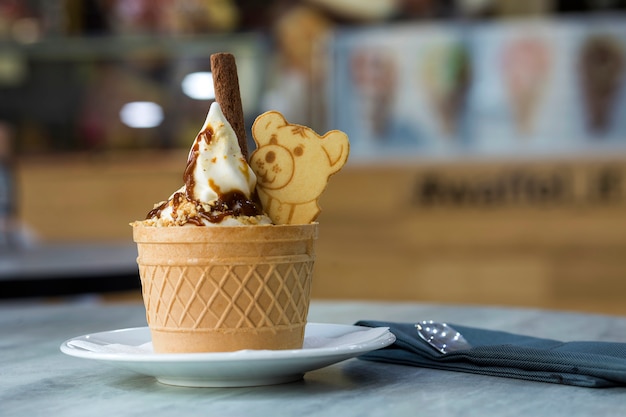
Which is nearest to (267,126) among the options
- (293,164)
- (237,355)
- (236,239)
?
(293,164)

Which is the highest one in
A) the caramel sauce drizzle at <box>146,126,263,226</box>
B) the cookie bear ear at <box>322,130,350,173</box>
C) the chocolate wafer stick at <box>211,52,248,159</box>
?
the chocolate wafer stick at <box>211,52,248,159</box>

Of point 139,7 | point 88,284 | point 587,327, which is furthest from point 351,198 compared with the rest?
point 587,327

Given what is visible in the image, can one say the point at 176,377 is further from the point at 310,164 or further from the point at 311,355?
the point at 310,164

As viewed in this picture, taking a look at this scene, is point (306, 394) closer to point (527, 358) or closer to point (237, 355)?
point (237, 355)

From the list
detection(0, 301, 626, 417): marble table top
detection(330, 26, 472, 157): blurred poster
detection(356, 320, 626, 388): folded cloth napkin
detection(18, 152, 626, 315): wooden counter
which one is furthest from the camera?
detection(330, 26, 472, 157): blurred poster

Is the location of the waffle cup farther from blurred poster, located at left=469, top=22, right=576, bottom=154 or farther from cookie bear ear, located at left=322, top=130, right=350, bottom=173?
blurred poster, located at left=469, top=22, right=576, bottom=154

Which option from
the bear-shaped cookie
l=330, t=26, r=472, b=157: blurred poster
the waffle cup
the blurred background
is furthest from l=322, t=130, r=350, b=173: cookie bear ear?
l=330, t=26, r=472, b=157: blurred poster
